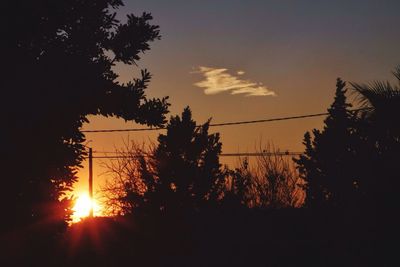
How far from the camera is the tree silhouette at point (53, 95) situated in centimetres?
706

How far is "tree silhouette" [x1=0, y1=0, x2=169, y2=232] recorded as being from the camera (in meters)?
7.06

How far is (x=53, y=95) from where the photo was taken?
23.4 feet

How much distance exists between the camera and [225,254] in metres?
20.9

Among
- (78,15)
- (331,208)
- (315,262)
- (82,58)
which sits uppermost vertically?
(78,15)

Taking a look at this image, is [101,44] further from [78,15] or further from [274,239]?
[274,239]

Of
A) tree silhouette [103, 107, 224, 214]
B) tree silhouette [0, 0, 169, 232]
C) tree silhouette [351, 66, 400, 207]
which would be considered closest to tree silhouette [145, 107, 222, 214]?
tree silhouette [103, 107, 224, 214]

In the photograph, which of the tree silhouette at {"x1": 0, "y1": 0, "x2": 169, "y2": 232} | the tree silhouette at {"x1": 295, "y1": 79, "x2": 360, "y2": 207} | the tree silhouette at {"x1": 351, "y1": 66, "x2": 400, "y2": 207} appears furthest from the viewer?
the tree silhouette at {"x1": 295, "y1": 79, "x2": 360, "y2": 207}

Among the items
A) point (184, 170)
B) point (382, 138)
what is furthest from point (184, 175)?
point (382, 138)

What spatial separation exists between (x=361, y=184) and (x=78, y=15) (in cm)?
919

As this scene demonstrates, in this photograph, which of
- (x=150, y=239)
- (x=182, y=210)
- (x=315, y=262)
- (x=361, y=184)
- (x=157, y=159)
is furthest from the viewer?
(x=157, y=159)

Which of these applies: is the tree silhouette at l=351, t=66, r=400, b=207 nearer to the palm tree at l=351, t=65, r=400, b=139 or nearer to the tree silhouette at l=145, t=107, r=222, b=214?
the palm tree at l=351, t=65, r=400, b=139

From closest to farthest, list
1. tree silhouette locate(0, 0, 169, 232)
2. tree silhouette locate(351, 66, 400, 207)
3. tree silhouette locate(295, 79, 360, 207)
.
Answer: tree silhouette locate(0, 0, 169, 232)
tree silhouette locate(351, 66, 400, 207)
tree silhouette locate(295, 79, 360, 207)

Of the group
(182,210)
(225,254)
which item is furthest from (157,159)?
(225,254)

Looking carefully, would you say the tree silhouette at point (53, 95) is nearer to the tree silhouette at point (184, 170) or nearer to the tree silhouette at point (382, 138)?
the tree silhouette at point (382, 138)
